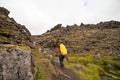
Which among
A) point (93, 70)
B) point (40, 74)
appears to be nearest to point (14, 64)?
point (40, 74)

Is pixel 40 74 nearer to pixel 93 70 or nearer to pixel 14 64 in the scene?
pixel 14 64

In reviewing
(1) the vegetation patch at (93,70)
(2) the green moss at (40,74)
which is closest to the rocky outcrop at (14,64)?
(2) the green moss at (40,74)

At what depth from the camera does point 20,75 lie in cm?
2402

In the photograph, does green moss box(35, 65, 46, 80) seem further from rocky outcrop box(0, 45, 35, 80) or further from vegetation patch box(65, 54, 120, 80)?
vegetation patch box(65, 54, 120, 80)

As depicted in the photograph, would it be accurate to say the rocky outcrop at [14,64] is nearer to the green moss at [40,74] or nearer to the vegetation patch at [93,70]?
the green moss at [40,74]

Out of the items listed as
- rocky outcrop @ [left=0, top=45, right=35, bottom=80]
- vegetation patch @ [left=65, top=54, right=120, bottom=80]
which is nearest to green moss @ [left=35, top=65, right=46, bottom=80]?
rocky outcrop @ [left=0, top=45, right=35, bottom=80]

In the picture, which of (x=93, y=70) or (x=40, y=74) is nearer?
(x=40, y=74)

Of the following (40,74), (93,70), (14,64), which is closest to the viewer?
(14,64)

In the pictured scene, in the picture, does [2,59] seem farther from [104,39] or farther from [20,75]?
[104,39]

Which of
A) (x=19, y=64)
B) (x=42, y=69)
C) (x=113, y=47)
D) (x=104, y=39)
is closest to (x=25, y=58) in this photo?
(x=19, y=64)

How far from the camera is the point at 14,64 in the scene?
78.3 feet

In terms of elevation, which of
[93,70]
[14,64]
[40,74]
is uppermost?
[14,64]

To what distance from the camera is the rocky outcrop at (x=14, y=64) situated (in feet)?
75.4

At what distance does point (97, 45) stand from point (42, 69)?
145280 mm
